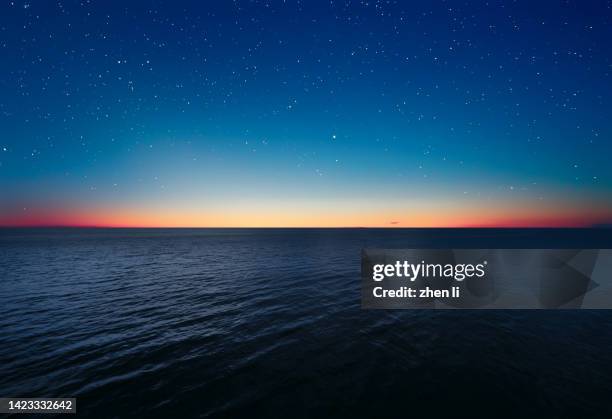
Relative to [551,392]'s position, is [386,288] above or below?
above

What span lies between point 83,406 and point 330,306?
12.9 meters

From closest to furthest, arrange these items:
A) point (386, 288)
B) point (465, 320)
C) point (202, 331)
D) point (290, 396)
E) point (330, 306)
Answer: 1. point (290, 396)
2. point (386, 288)
3. point (202, 331)
4. point (465, 320)
5. point (330, 306)

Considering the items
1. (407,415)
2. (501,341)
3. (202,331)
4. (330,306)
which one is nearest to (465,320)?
(501,341)

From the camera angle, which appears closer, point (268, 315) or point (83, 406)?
point (83, 406)

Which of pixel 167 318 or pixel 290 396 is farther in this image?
pixel 167 318

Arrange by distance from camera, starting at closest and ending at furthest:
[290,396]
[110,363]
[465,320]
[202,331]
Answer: [290,396]
[110,363]
[202,331]
[465,320]

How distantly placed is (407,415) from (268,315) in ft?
32.1

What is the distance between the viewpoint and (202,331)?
1308cm

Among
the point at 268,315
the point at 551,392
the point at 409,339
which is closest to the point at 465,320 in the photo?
the point at 409,339

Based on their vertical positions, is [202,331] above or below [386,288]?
below

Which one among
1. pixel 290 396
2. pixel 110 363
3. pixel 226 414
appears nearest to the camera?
pixel 226 414

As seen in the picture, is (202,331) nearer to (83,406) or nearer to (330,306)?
(83,406)

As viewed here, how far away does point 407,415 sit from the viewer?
24.1 feet

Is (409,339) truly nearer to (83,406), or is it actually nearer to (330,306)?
(330,306)
